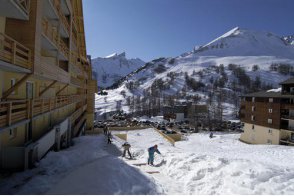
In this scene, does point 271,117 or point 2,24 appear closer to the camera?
point 2,24

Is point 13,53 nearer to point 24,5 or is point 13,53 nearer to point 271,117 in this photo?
point 24,5

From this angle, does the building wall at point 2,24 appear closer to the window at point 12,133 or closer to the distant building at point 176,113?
the window at point 12,133

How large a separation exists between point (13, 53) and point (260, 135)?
52.7 metres

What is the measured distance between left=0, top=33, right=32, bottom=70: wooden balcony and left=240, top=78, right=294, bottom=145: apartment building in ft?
152

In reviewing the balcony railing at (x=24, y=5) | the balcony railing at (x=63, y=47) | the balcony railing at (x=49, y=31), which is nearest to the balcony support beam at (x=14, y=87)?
the balcony railing at (x=24, y=5)

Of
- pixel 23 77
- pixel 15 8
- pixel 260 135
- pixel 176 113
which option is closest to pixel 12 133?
pixel 23 77

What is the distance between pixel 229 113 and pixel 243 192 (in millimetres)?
130816

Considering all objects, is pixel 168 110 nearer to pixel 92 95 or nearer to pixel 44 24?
pixel 92 95

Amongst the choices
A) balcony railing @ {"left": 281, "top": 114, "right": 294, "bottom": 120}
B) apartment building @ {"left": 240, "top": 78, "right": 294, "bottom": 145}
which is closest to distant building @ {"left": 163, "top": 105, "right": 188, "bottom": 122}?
apartment building @ {"left": 240, "top": 78, "right": 294, "bottom": 145}

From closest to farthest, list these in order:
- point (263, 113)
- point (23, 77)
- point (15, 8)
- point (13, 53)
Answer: point (13, 53), point (15, 8), point (23, 77), point (263, 113)

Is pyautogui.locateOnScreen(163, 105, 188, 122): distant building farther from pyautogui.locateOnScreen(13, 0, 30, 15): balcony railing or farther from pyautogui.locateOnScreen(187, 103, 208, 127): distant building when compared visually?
pyautogui.locateOnScreen(13, 0, 30, 15): balcony railing

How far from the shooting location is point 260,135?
174ft

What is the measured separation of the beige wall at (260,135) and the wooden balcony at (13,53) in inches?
1901

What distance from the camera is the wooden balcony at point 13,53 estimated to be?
8831 mm
